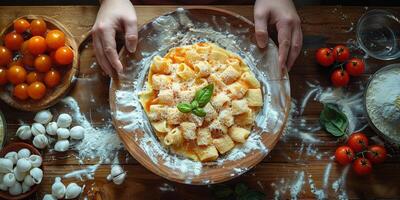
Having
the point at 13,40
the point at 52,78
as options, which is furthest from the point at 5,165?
the point at 13,40

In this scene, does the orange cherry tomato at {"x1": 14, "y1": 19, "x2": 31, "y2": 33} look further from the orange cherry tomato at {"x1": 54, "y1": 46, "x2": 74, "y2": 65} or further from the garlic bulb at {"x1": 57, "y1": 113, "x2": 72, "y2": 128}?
the garlic bulb at {"x1": 57, "y1": 113, "x2": 72, "y2": 128}

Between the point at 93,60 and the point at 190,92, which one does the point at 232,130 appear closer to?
the point at 190,92

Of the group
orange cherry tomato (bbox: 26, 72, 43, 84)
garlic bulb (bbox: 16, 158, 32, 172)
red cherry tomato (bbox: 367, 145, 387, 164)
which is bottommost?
red cherry tomato (bbox: 367, 145, 387, 164)

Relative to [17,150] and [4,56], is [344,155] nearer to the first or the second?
[17,150]

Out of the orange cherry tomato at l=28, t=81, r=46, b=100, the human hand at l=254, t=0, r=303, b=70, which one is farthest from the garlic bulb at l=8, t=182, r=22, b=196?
the human hand at l=254, t=0, r=303, b=70

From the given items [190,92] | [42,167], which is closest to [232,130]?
[190,92]

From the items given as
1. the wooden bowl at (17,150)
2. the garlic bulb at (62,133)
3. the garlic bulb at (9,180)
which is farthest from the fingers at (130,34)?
the garlic bulb at (9,180)
